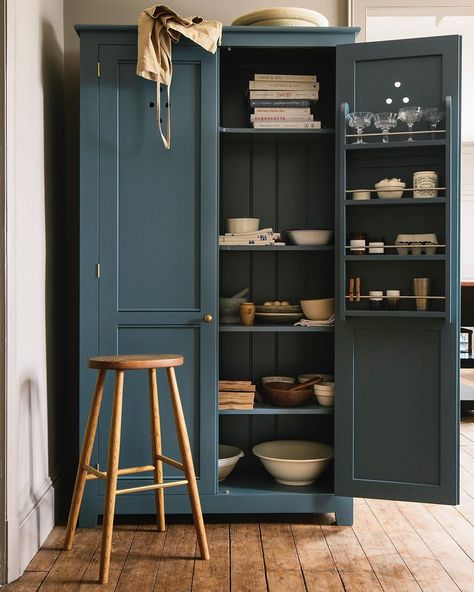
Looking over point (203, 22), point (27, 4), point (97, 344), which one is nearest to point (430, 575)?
point (97, 344)

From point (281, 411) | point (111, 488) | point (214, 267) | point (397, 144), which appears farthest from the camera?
point (281, 411)

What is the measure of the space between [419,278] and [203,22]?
1417mm

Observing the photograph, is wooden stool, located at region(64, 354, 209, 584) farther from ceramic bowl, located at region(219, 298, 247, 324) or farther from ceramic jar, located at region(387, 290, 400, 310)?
ceramic jar, located at region(387, 290, 400, 310)

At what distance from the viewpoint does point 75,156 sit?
11.7ft

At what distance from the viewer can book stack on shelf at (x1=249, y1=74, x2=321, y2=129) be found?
10.4 ft

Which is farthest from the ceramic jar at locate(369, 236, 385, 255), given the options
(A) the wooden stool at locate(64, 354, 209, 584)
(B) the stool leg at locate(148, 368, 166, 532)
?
(B) the stool leg at locate(148, 368, 166, 532)

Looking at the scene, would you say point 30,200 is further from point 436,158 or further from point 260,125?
point 436,158

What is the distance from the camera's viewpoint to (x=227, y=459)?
323 cm

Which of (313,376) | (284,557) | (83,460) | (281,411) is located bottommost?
(284,557)

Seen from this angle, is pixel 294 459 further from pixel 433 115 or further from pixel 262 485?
pixel 433 115

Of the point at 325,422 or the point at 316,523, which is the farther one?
the point at 325,422

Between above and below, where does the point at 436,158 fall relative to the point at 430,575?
above

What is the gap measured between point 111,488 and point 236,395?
31.8 inches

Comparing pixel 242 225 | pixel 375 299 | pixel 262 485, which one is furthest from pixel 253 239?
pixel 262 485
